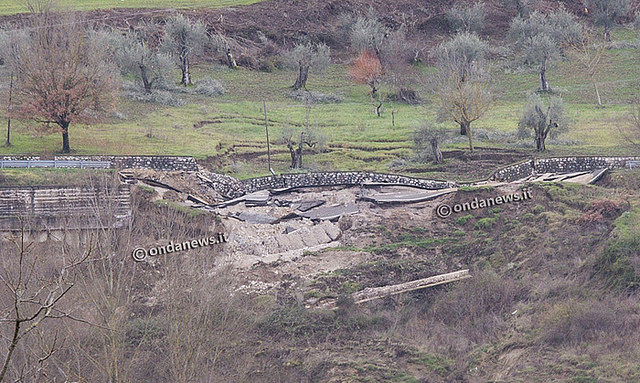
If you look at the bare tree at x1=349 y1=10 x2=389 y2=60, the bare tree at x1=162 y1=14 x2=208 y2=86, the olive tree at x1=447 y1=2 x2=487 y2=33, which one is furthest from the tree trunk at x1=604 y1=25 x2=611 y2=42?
the bare tree at x1=162 y1=14 x2=208 y2=86

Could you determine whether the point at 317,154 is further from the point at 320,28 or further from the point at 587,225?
the point at 320,28

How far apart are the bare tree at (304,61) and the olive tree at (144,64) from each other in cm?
894

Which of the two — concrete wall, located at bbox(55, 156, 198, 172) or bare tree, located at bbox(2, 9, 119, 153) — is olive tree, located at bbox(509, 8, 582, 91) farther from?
bare tree, located at bbox(2, 9, 119, 153)

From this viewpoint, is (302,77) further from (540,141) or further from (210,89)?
(540,141)

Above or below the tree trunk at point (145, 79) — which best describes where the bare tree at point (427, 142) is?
below

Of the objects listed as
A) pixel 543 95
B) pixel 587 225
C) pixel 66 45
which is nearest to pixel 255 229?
pixel 587 225

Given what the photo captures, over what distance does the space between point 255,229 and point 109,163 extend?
8958mm

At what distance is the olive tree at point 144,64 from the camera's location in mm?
55375

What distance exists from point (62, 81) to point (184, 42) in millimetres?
20162

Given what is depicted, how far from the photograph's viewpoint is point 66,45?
4438 cm

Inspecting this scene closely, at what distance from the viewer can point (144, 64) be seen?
55.5m

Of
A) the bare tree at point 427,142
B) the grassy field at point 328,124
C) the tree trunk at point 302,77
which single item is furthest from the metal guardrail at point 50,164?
the tree trunk at point 302,77

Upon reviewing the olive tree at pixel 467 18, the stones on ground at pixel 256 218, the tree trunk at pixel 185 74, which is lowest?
the stones on ground at pixel 256 218

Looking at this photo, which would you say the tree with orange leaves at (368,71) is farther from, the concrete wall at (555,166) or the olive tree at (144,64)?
the concrete wall at (555,166)
